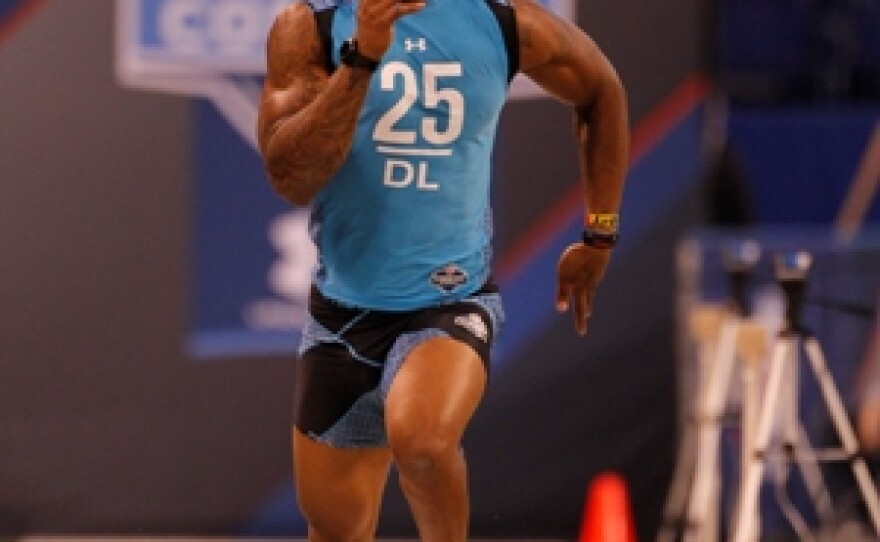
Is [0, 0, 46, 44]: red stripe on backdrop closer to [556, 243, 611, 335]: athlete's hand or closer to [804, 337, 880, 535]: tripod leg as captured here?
[556, 243, 611, 335]: athlete's hand

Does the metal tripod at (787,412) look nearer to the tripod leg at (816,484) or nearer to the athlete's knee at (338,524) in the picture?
the tripod leg at (816,484)

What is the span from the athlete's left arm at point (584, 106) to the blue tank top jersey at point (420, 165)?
130 millimetres

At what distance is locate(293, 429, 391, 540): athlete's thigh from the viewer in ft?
17.3

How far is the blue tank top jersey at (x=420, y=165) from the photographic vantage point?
16.4 ft

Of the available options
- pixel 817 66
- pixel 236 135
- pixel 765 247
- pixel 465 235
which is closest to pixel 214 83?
pixel 236 135

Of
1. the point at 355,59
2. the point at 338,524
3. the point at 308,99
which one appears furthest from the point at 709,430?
the point at 355,59

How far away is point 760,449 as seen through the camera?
6.14m

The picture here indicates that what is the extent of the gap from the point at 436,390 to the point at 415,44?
0.89 meters

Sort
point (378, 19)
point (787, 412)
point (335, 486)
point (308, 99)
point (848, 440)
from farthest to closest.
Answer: point (787, 412), point (848, 440), point (335, 486), point (308, 99), point (378, 19)

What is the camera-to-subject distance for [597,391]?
7824mm

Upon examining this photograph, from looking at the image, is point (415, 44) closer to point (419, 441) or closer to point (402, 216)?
point (402, 216)

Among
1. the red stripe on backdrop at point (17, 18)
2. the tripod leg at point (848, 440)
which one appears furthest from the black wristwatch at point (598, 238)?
the red stripe on backdrop at point (17, 18)

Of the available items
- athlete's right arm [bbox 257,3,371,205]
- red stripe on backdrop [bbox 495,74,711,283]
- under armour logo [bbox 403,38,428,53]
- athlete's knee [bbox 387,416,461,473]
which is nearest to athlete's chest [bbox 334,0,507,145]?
under armour logo [bbox 403,38,428,53]

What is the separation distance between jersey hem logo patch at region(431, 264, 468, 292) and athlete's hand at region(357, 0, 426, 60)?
0.82 meters
